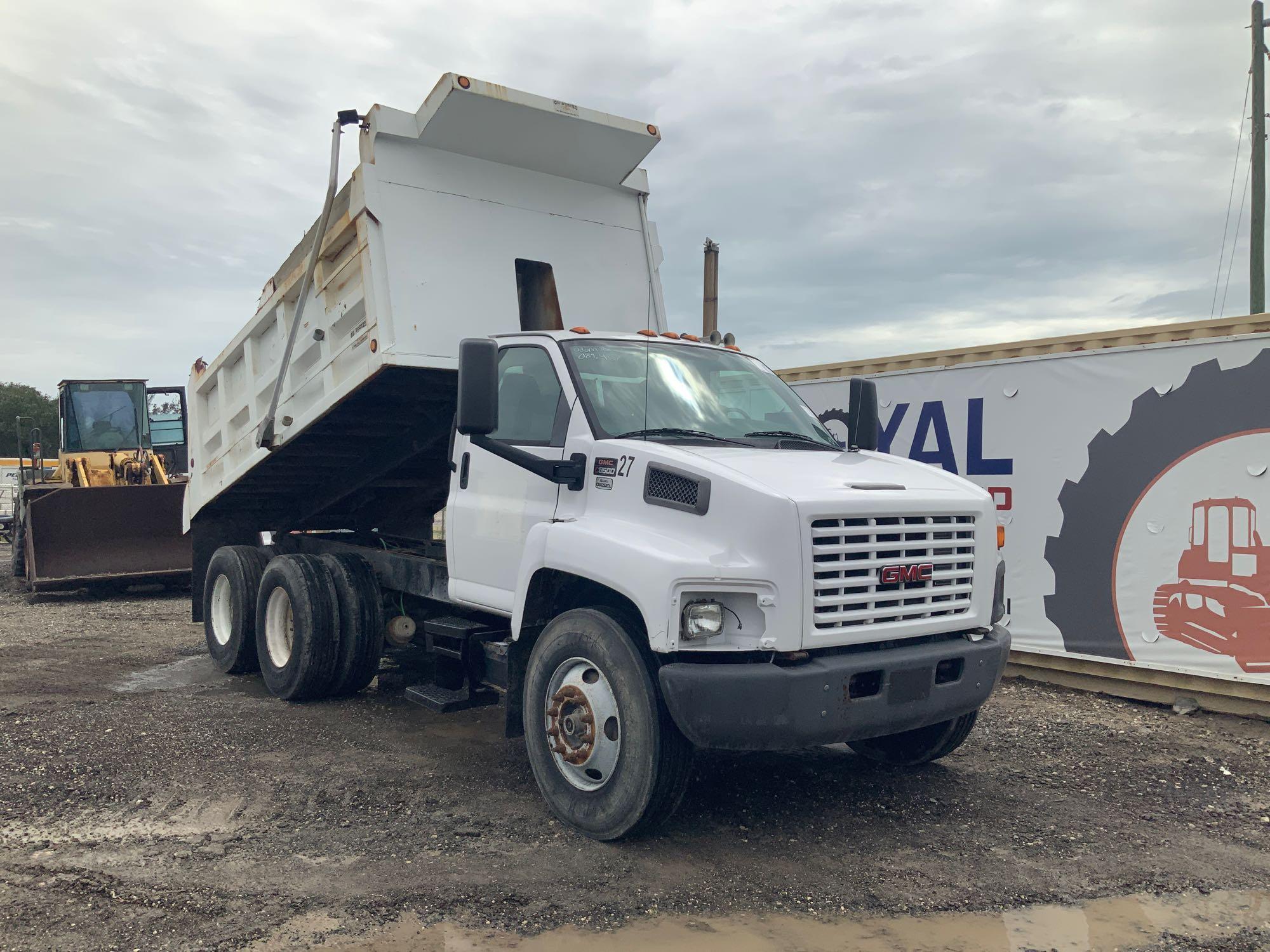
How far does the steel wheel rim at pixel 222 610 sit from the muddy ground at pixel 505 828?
1.27m

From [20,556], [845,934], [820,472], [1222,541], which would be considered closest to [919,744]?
[820,472]

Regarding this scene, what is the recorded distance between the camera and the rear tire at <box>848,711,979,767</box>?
5.14 metres

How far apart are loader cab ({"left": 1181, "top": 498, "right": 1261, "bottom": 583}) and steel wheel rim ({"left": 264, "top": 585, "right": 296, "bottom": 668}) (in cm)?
627

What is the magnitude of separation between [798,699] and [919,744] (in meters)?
1.84

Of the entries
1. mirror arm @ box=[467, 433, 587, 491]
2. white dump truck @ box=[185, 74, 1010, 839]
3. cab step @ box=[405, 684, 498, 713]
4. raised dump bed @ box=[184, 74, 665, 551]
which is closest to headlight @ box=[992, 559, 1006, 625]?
white dump truck @ box=[185, 74, 1010, 839]

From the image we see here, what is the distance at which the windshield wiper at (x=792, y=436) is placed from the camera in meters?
4.89

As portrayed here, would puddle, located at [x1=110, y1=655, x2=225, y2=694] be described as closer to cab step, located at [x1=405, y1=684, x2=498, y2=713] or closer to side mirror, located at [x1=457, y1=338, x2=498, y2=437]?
cab step, located at [x1=405, y1=684, x2=498, y2=713]

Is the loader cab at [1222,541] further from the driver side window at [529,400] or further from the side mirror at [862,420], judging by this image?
the driver side window at [529,400]

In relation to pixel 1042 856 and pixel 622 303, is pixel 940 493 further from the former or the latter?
pixel 622 303

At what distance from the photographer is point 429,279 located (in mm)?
5918

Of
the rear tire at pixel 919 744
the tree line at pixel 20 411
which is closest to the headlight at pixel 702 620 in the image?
the rear tire at pixel 919 744

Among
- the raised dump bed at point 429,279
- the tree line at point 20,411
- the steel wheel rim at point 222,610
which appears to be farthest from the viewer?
the tree line at point 20,411

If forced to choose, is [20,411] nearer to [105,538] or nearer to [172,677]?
[105,538]

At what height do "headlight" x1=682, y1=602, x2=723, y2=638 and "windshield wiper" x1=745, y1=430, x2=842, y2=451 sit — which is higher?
"windshield wiper" x1=745, y1=430, x2=842, y2=451
